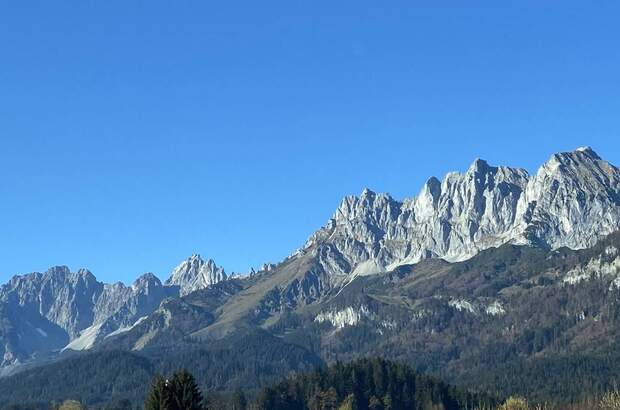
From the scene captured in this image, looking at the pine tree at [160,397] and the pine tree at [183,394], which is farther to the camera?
the pine tree at [183,394]

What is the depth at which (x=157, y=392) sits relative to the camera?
134 m

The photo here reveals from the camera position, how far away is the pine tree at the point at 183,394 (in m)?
135

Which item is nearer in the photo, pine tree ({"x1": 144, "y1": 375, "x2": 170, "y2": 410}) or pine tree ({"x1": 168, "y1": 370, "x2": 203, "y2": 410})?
pine tree ({"x1": 144, "y1": 375, "x2": 170, "y2": 410})

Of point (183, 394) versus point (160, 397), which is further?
point (183, 394)

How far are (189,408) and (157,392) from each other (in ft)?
16.3

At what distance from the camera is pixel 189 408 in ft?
442

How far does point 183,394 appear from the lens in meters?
137

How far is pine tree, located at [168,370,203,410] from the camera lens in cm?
13475
